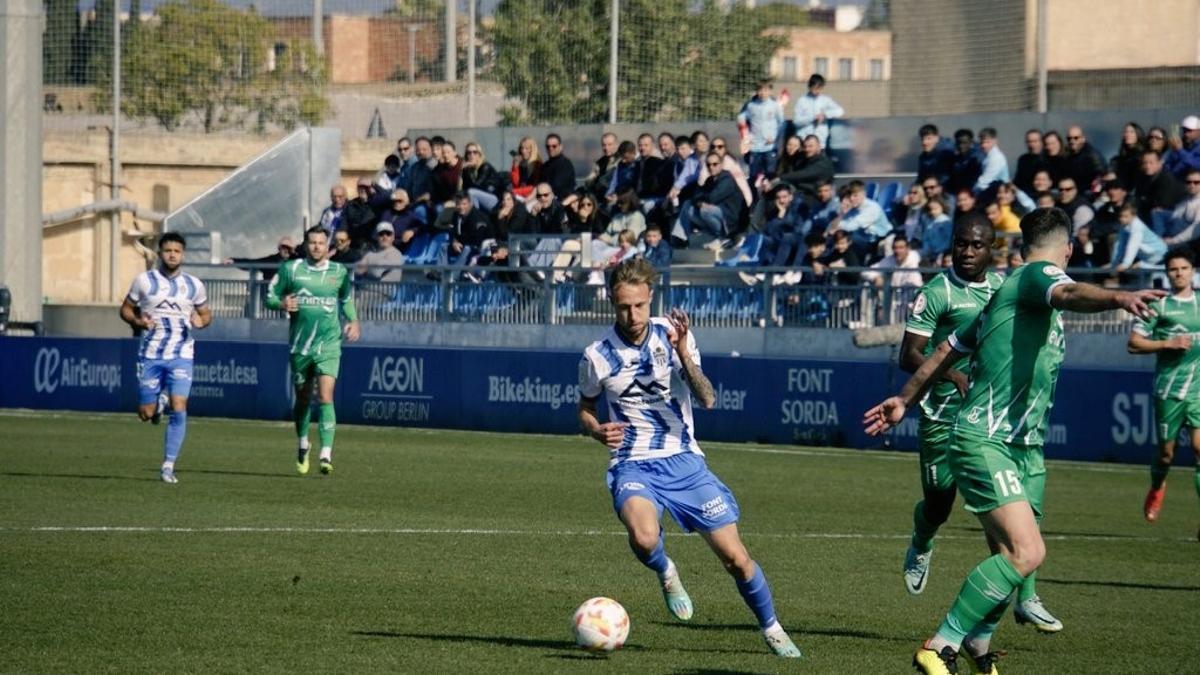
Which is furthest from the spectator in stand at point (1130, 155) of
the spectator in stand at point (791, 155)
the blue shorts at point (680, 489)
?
the blue shorts at point (680, 489)

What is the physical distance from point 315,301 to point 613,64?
13.8 meters

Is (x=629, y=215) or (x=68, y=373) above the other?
(x=629, y=215)

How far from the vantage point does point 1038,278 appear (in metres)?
7.91

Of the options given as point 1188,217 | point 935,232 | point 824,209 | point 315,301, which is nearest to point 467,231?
point 824,209

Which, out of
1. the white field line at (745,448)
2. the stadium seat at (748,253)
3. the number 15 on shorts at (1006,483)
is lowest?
the white field line at (745,448)

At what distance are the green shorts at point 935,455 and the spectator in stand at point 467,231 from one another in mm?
18640

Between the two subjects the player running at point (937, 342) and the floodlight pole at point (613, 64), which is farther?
the floodlight pole at point (613, 64)

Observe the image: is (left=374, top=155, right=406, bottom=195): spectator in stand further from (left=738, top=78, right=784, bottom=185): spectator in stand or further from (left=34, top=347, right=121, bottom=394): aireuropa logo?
(left=738, top=78, right=784, bottom=185): spectator in stand

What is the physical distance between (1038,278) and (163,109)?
3797 centimetres

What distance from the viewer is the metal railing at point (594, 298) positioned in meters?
24.0

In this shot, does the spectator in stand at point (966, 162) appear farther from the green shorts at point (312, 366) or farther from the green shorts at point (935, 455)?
the green shorts at point (935, 455)

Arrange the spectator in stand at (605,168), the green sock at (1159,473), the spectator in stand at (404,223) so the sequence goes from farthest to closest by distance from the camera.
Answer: the spectator in stand at (404,223) < the spectator in stand at (605,168) < the green sock at (1159,473)

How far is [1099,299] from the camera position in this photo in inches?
291

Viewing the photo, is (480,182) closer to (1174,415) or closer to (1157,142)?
(1157,142)
